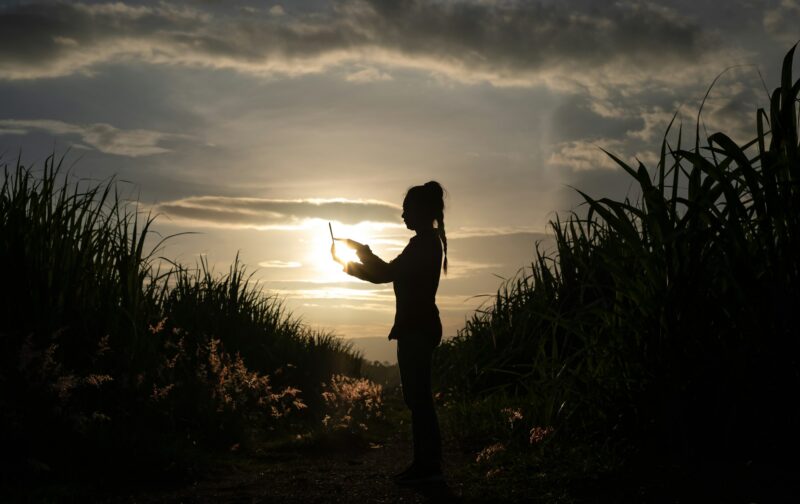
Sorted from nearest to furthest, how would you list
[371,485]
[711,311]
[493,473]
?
[711,311]
[493,473]
[371,485]

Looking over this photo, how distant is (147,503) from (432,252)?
→ 2746 mm

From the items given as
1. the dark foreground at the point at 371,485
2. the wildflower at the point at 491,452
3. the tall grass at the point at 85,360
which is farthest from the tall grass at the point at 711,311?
the tall grass at the point at 85,360

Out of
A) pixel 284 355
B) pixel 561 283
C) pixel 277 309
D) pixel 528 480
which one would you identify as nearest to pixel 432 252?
pixel 528 480

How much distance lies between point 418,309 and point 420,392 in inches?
Result: 25.6

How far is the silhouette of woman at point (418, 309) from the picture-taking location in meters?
5.82

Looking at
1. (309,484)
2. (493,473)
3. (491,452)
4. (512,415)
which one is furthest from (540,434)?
(309,484)

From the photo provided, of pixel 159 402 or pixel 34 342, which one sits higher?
pixel 34 342

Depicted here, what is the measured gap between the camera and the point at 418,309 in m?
5.84

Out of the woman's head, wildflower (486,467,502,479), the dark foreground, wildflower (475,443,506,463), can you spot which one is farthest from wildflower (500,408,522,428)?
the woman's head

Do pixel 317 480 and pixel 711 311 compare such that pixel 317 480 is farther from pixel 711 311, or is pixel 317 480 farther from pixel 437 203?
pixel 711 311

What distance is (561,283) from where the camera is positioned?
26.8ft

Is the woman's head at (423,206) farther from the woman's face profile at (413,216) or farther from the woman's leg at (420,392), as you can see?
the woman's leg at (420,392)

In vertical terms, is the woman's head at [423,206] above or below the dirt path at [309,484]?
above

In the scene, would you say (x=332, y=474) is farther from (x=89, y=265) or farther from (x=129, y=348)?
(x=89, y=265)
